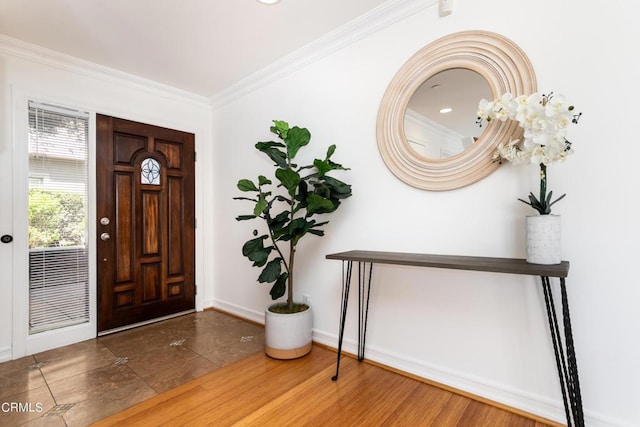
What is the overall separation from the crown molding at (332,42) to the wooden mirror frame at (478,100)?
1.17 ft

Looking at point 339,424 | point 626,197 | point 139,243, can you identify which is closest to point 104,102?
point 139,243

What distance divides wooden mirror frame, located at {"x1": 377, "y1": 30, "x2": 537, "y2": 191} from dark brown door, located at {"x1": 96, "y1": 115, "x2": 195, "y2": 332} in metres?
2.42

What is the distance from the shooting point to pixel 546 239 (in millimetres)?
1446

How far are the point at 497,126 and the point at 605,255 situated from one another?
829mm

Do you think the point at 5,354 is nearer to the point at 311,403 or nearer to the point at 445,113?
the point at 311,403

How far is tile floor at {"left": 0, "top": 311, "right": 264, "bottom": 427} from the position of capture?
180cm

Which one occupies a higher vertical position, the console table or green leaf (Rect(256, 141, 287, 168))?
green leaf (Rect(256, 141, 287, 168))

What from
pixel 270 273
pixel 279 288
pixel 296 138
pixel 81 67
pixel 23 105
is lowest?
pixel 279 288

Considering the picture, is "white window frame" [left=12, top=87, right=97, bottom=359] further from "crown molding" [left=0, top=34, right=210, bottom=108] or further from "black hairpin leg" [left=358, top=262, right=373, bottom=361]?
"black hairpin leg" [left=358, top=262, right=373, bottom=361]

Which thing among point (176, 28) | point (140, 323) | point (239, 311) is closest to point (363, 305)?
point (239, 311)

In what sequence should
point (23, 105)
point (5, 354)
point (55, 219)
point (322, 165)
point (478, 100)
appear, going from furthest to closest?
point (55, 219), point (23, 105), point (5, 354), point (322, 165), point (478, 100)

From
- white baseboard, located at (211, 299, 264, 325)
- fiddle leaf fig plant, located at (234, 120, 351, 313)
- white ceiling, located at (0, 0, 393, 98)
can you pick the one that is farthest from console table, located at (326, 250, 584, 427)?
white ceiling, located at (0, 0, 393, 98)

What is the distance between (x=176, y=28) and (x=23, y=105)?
1.48m

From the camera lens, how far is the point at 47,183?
266 centimetres
